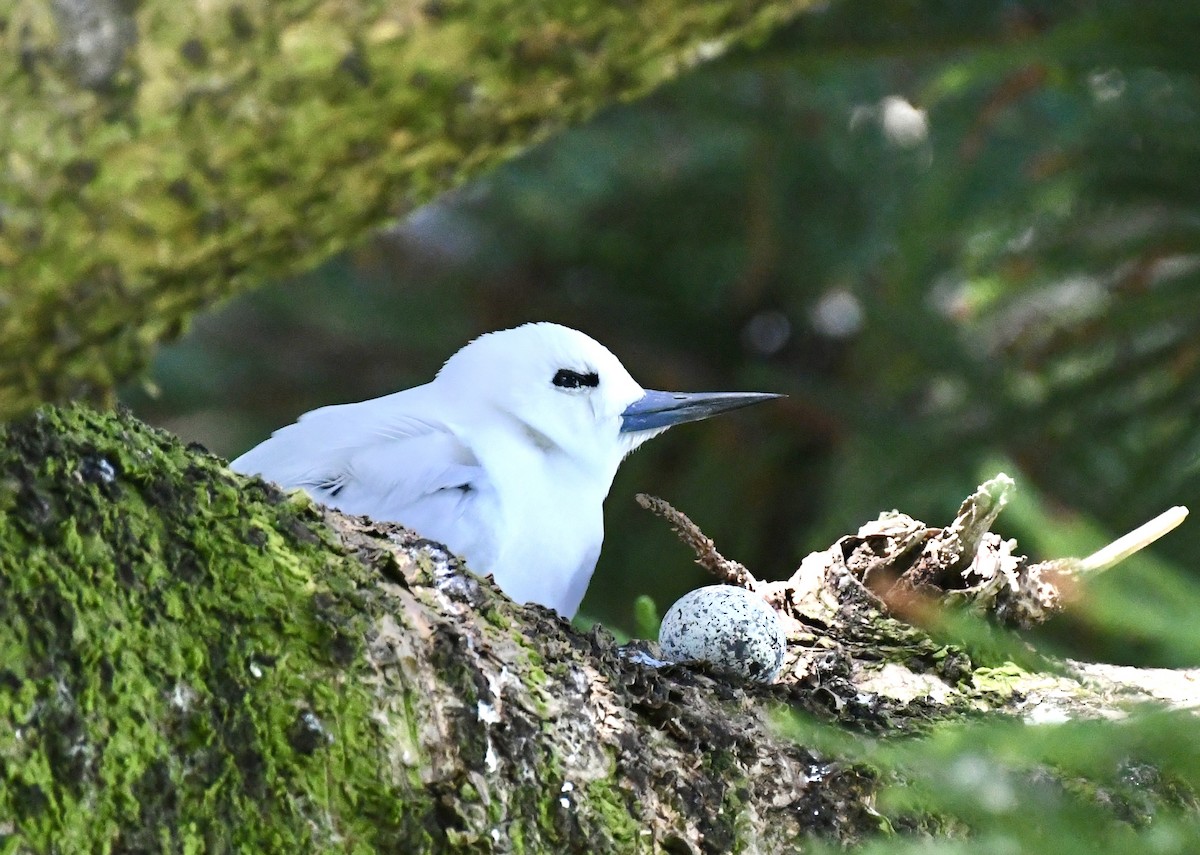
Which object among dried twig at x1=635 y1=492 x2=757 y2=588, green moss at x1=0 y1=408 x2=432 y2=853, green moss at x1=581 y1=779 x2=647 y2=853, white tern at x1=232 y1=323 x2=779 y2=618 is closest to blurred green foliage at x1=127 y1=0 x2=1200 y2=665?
white tern at x1=232 y1=323 x2=779 y2=618

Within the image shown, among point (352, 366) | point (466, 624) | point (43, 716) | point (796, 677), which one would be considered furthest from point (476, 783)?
point (352, 366)

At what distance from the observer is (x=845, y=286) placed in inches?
226

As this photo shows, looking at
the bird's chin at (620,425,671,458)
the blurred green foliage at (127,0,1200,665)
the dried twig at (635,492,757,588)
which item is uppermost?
the dried twig at (635,492,757,588)

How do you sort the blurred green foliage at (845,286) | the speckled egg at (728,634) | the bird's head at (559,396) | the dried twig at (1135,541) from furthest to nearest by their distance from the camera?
1. the blurred green foliage at (845,286)
2. the bird's head at (559,396)
3. the dried twig at (1135,541)
4. the speckled egg at (728,634)

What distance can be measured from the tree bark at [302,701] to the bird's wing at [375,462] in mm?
827

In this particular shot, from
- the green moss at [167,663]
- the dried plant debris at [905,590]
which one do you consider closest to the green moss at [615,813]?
the green moss at [167,663]

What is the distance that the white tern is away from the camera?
2865mm

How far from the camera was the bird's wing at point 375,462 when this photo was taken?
2.85m

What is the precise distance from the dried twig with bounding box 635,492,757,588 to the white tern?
1.17 feet

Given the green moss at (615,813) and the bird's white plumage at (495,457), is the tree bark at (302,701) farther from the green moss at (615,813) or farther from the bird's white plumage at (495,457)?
the bird's white plumage at (495,457)

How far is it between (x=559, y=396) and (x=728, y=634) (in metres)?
1.18

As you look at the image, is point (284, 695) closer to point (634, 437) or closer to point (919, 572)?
point (919, 572)

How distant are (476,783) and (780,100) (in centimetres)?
420

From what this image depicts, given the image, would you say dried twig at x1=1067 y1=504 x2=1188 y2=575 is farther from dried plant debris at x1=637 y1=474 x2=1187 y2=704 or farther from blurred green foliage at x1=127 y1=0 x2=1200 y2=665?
blurred green foliage at x1=127 y1=0 x2=1200 y2=665
